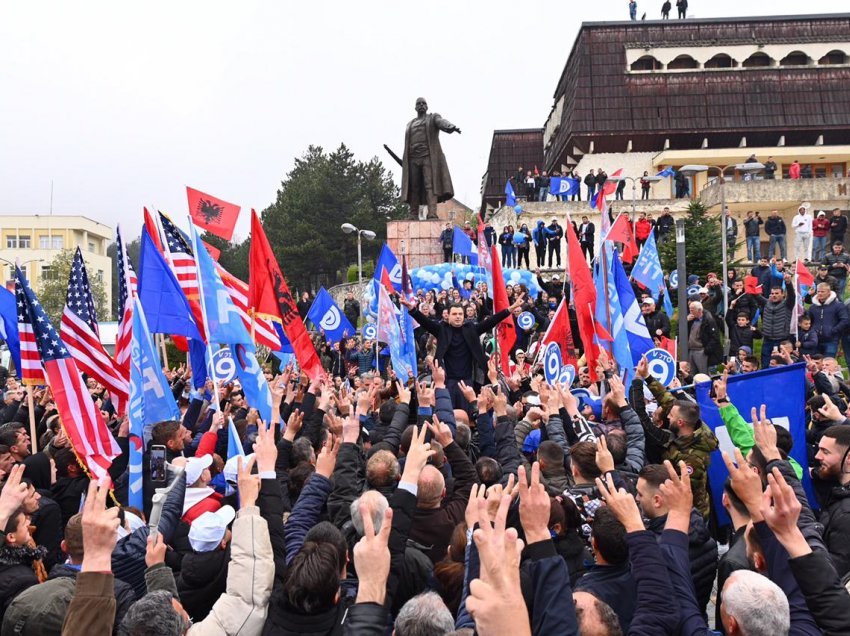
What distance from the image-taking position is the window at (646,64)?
46188 mm

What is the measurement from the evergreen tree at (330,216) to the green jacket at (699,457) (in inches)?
1892

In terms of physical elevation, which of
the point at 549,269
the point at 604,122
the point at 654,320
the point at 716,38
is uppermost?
the point at 716,38

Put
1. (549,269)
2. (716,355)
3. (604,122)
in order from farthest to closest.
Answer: (604,122)
(549,269)
(716,355)

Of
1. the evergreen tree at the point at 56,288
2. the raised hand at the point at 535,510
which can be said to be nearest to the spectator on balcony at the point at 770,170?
the evergreen tree at the point at 56,288

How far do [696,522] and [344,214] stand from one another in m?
52.8

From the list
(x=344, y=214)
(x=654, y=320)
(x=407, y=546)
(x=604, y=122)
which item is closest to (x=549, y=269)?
(x=654, y=320)

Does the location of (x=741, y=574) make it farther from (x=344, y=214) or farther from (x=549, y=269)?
(x=344, y=214)

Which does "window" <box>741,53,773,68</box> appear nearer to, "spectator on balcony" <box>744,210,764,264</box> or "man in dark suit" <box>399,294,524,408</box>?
"spectator on balcony" <box>744,210,764,264</box>

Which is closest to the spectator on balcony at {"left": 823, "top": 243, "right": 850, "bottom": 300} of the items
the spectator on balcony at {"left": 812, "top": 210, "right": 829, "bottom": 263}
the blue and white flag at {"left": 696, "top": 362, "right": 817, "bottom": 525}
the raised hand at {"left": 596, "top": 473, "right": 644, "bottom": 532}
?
the spectator on balcony at {"left": 812, "top": 210, "right": 829, "bottom": 263}

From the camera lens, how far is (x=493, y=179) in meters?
59.2

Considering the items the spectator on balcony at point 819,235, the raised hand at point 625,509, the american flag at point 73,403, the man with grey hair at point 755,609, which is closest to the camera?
the man with grey hair at point 755,609

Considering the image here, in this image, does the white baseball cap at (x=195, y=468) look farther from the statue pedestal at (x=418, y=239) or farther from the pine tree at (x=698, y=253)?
the statue pedestal at (x=418, y=239)

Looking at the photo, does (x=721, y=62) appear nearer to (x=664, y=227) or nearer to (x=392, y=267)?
(x=664, y=227)

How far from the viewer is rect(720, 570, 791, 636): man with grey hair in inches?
111
